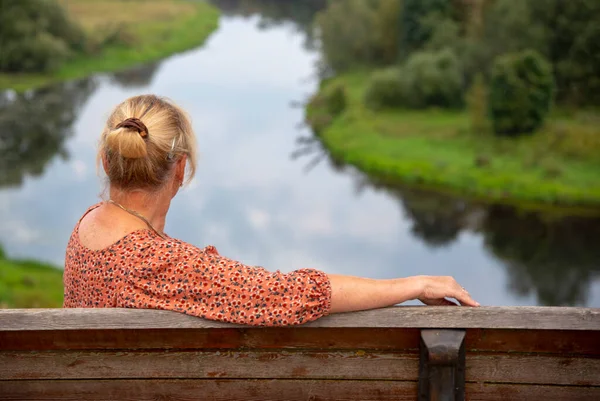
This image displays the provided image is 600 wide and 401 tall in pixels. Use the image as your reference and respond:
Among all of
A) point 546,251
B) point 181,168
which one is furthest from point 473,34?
point 181,168

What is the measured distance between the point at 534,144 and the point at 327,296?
33.0 metres

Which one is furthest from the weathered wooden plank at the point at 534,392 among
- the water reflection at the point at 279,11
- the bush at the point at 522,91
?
the water reflection at the point at 279,11

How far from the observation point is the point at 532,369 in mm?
2715

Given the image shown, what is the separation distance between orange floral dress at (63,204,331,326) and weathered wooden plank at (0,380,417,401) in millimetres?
310

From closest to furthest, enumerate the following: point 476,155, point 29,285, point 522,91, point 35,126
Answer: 1. point 29,285
2. point 476,155
3. point 522,91
4. point 35,126

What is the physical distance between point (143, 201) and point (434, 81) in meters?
39.7

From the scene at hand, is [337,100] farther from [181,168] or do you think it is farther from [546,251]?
[181,168]

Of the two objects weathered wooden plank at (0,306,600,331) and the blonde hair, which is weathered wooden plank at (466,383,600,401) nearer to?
weathered wooden plank at (0,306,600,331)

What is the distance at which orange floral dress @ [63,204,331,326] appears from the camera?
2.62 m

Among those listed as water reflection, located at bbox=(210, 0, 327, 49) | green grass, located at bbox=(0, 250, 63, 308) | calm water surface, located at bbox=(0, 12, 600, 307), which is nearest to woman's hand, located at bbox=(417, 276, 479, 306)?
green grass, located at bbox=(0, 250, 63, 308)

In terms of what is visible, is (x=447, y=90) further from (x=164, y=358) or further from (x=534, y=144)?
(x=164, y=358)

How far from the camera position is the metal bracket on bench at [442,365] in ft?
8.63

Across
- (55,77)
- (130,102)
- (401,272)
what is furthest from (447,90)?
(130,102)

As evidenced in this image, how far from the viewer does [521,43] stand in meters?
38.4
